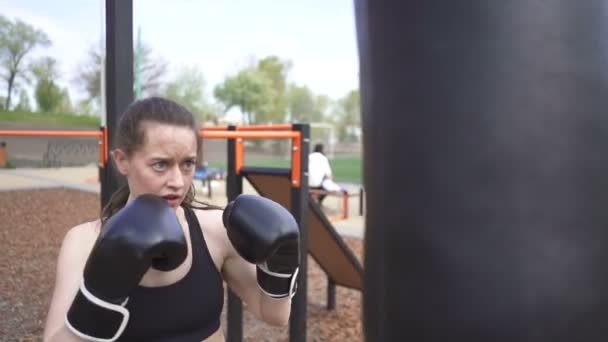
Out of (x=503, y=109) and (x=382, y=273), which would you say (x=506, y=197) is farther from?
(x=382, y=273)

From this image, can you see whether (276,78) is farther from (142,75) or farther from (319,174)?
(319,174)

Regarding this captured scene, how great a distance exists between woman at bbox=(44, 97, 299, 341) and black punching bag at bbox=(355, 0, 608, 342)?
0.53 metres

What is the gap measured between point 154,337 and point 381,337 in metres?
0.58

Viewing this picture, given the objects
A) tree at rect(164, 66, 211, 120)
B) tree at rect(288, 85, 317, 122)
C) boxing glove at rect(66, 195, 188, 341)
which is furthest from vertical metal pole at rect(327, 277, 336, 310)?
tree at rect(288, 85, 317, 122)

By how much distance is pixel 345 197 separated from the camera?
9.25m

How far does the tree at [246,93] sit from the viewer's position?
43.2m

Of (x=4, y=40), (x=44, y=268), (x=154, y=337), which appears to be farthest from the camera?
(x=4, y=40)

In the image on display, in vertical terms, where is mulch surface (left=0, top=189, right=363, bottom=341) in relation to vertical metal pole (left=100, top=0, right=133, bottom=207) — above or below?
below

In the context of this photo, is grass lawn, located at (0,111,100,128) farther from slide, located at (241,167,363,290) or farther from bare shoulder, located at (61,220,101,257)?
bare shoulder, located at (61,220,101,257)

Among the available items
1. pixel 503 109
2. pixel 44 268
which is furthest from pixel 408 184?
pixel 44 268

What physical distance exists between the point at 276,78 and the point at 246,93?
6085 mm

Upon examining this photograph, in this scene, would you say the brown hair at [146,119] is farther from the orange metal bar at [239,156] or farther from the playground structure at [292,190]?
the orange metal bar at [239,156]

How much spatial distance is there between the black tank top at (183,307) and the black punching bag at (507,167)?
0.59 metres

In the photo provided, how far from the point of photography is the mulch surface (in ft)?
13.6
